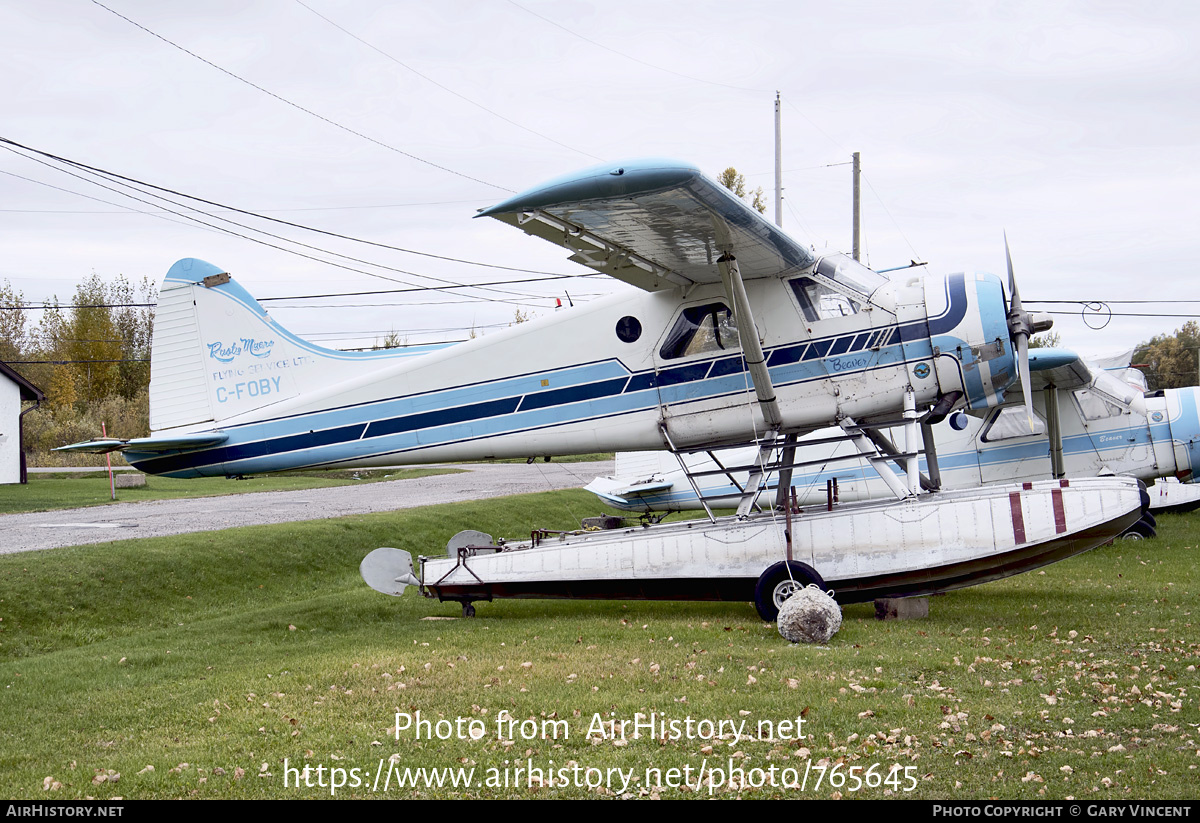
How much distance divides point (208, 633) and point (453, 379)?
4.09 metres

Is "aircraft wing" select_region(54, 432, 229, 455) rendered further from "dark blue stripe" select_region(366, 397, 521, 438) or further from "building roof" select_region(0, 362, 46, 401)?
"building roof" select_region(0, 362, 46, 401)

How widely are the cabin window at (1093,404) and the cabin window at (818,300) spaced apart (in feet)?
28.5

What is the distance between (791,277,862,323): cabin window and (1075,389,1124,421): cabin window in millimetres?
8684

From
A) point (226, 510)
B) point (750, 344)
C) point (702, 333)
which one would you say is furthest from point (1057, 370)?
point (226, 510)

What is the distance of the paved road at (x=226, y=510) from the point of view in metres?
18.2

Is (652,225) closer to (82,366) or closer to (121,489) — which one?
(121,489)

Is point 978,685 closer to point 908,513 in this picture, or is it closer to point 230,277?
point 908,513

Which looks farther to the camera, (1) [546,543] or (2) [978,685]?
(1) [546,543]

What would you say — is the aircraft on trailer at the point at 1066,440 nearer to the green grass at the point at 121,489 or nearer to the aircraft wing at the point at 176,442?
the aircraft wing at the point at 176,442

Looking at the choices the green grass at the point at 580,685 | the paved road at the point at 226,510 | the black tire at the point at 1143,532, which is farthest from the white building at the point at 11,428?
the black tire at the point at 1143,532

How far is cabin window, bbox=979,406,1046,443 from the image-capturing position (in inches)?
660

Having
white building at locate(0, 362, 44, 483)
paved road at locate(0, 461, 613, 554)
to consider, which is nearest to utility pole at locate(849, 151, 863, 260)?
paved road at locate(0, 461, 613, 554)

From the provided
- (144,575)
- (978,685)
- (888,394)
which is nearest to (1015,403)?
(888,394)

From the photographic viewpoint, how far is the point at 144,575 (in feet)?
45.8
